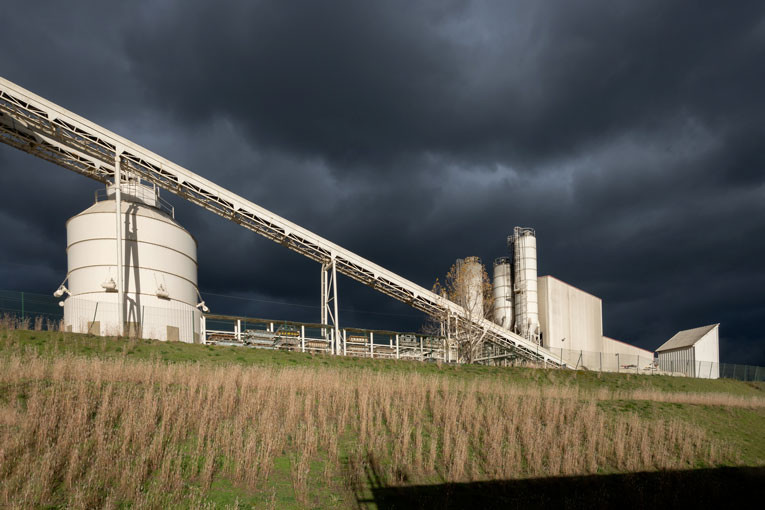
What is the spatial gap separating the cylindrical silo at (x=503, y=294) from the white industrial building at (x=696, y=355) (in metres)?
15.6

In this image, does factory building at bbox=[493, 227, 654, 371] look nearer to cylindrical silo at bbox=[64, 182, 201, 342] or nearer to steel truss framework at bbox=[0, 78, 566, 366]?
steel truss framework at bbox=[0, 78, 566, 366]

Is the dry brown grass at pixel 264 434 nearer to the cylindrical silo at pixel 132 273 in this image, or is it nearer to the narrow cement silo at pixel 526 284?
the cylindrical silo at pixel 132 273

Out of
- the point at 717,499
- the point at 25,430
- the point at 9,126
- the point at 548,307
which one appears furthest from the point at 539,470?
the point at 548,307

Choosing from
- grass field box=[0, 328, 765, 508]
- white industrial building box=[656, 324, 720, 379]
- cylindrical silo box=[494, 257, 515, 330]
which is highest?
cylindrical silo box=[494, 257, 515, 330]

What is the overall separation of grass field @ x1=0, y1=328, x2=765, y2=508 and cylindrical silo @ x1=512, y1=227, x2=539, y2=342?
2395 cm

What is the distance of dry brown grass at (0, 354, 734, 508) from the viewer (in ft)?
29.6

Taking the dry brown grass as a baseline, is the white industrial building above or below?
below

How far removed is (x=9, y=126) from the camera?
1043 inches

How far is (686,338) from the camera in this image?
161 ft

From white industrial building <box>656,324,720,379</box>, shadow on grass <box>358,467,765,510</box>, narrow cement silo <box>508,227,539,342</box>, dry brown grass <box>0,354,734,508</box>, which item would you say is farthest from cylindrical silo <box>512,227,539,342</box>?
shadow on grass <box>358,467,765,510</box>

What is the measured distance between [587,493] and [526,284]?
116ft

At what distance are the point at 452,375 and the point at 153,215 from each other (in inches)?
737

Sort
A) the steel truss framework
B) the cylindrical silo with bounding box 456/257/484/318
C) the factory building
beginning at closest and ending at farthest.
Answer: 1. the steel truss framework
2. the cylindrical silo with bounding box 456/257/484/318
3. the factory building

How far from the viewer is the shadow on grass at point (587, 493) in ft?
33.2
